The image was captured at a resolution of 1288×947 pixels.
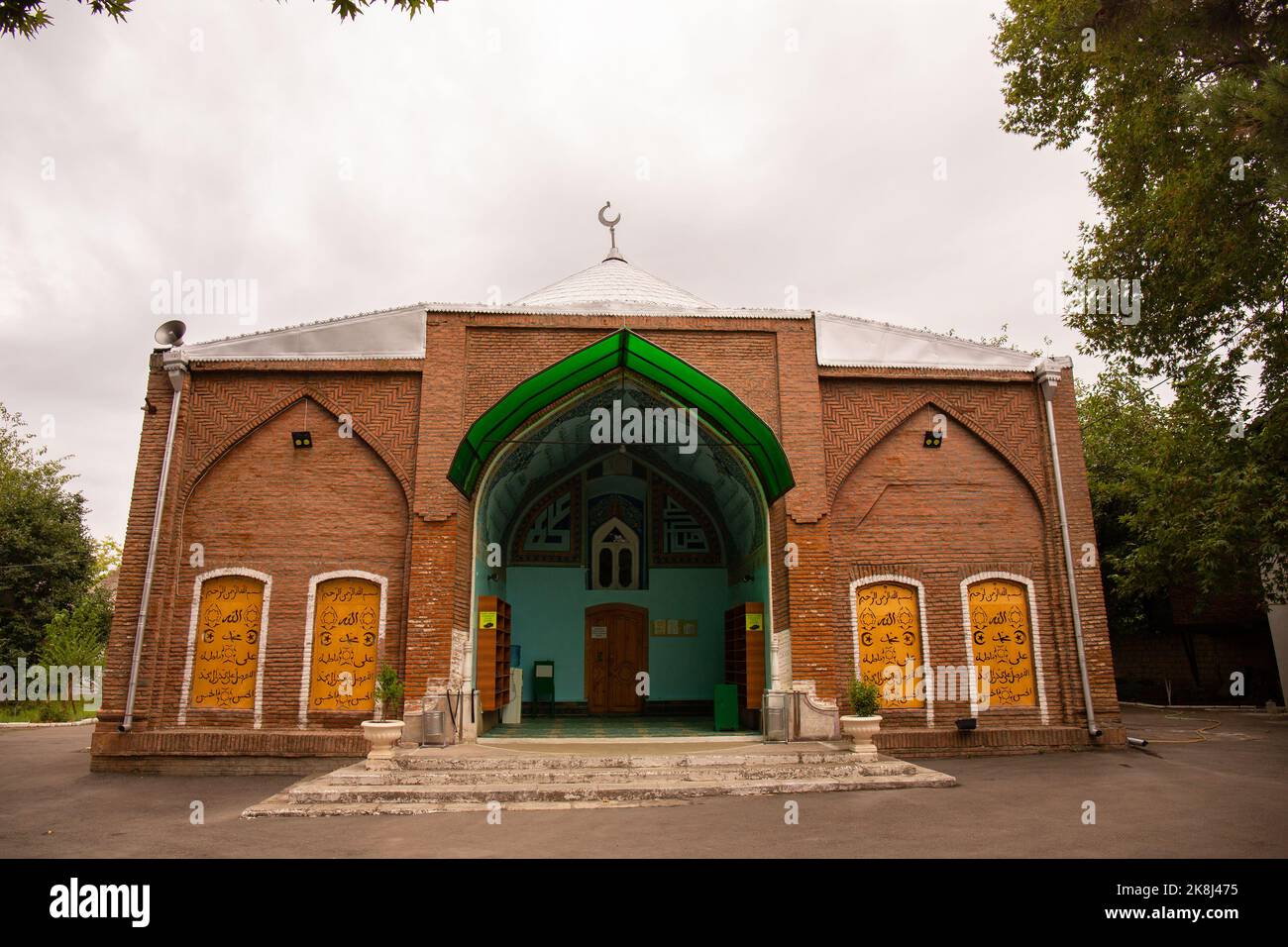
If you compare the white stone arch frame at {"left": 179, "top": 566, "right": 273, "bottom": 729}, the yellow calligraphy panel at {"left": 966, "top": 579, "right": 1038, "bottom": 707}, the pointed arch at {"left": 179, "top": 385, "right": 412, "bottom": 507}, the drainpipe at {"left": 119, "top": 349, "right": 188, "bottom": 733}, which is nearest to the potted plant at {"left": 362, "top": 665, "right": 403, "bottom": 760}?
the white stone arch frame at {"left": 179, "top": 566, "right": 273, "bottom": 729}

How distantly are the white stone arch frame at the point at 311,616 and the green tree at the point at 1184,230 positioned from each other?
11.0m

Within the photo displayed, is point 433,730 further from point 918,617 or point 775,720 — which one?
point 918,617

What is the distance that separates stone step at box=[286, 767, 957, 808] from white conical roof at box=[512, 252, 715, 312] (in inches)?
326

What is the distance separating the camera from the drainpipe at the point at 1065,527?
11.8 m

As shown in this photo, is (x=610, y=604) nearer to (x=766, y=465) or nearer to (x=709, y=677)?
(x=709, y=677)

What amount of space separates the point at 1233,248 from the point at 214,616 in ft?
48.7

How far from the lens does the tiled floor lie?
41.1 ft

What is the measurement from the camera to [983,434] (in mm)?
12586

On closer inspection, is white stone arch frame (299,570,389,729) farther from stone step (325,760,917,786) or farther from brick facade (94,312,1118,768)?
stone step (325,760,917,786)

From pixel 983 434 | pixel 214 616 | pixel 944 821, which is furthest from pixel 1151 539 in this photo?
pixel 214 616

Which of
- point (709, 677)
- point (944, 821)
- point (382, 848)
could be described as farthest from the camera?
point (709, 677)

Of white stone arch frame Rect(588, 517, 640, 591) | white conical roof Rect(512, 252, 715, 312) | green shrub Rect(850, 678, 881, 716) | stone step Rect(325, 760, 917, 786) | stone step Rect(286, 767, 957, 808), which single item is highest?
white conical roof Rect(512, 252, 715, 312)

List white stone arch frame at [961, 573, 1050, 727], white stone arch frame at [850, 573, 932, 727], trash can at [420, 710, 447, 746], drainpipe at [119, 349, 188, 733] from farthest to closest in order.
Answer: white stone arch frame at [961, 573, 1050, 727] → white stone arch frame at [850, 573, 932, 727] → drainpipe at [119, 349, 188, 733] → trash can at [420, 710, 447, 746]

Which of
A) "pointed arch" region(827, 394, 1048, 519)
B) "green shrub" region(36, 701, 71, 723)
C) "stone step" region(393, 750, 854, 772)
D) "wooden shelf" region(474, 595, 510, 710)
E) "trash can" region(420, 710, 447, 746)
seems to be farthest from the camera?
"green shrub" region(36, 701, 71, 723)
